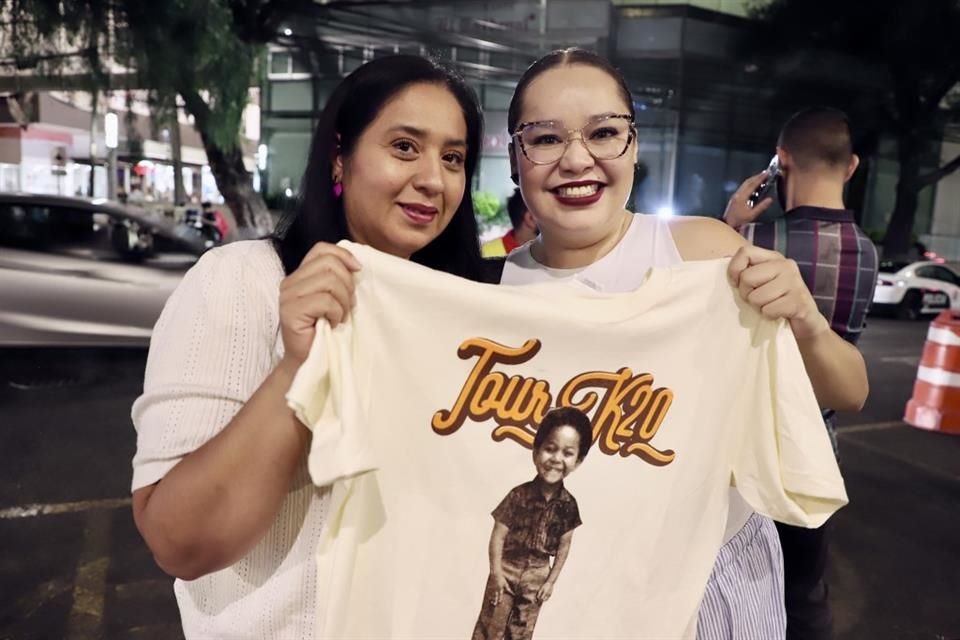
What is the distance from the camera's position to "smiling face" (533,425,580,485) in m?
1.50

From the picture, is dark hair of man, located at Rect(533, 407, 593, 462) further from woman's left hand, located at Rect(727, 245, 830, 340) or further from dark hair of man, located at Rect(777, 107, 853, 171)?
dark hair of man, located at Rect(777, 107, 853, 171)

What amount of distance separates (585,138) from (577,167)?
78 millimetres

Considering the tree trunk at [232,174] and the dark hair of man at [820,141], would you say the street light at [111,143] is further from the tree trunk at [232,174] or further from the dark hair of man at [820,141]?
the dark hair of man at [820,141]

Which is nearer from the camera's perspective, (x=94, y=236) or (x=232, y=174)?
(x=94, y=236)

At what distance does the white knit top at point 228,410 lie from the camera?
4.22 ft

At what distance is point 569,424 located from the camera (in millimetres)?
1524

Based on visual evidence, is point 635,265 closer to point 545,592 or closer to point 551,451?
point 551,451

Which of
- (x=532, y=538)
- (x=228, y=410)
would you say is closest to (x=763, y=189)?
(x=532, y=538)

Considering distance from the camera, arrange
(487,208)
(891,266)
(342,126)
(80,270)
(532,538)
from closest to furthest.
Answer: (532,538)
(342,126)
(80,270)
(891,266)
(487,208)

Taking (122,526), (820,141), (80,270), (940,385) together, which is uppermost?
(820,141)

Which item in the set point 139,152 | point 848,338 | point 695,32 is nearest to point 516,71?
point 695,32

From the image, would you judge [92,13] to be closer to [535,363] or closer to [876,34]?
[535,363]

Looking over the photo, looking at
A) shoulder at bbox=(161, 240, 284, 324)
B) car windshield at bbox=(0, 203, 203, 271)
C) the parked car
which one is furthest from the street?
shoulder at bbox=(161, 240, 284, 324)

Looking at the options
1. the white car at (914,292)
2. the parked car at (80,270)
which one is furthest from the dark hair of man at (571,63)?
the white car at (914,292)
